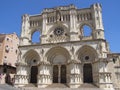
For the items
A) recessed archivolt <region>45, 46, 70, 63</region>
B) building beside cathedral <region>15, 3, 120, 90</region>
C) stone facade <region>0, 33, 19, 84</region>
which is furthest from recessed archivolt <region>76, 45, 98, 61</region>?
stone facade <region>0, 33, 19, 84</region>

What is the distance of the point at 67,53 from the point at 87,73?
451 cm

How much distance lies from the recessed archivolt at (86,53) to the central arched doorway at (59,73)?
3.33 m

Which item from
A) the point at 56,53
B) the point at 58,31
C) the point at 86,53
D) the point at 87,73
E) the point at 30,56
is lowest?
the point at 87,73

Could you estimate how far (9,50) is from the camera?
4122 cm

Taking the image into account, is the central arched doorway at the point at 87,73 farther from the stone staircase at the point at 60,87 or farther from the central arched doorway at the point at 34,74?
the central arched doorway at the point at 34,74

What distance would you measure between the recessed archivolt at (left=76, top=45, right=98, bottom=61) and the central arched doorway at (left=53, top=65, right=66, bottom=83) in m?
3.33

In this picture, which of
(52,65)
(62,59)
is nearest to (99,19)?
(62,59)

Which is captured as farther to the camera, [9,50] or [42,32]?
[9,50]

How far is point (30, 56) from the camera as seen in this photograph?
106 feet

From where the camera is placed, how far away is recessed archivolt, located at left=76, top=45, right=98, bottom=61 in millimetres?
29047

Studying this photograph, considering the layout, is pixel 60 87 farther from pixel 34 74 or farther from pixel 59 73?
pixel 34 74

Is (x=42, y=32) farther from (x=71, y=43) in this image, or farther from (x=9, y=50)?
(x=9, y=50)

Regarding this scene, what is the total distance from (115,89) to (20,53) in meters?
16.6

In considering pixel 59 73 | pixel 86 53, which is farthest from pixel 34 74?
pixel 86 53
